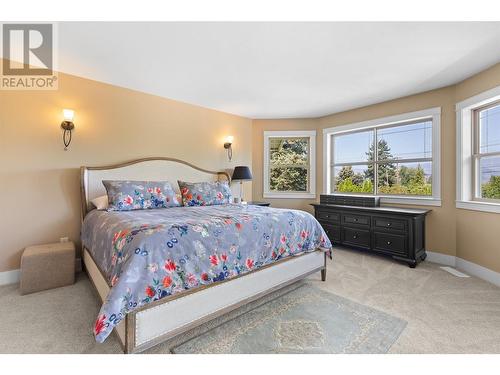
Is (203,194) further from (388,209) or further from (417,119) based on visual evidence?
(417,119)

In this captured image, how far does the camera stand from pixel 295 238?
2480 millimetres

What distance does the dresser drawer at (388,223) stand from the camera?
3297mm

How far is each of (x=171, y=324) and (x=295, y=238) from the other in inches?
54.5

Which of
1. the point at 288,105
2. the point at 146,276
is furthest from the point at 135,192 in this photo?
the point at 288,105

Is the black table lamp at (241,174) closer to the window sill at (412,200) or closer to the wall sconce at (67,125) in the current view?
the window sill at (412,200)

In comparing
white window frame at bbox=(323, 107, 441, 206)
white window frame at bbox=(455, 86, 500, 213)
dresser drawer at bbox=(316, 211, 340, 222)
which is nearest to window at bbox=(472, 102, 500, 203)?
white window frame at bbox=(455, 86, 500, 213)

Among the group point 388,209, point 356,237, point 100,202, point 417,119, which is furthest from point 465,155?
point 100,202

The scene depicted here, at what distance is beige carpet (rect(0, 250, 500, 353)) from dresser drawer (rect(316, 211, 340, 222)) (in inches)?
40.8

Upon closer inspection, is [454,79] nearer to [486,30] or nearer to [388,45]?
[486,30]

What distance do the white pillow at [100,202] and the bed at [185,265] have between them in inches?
8.0

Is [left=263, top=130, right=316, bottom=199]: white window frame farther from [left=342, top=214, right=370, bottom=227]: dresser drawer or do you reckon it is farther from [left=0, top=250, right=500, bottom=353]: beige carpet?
[left=0, top=250, right=500, bottom=353]: beige carpet

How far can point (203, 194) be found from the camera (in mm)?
3381

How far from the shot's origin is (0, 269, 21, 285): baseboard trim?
2.62 meters

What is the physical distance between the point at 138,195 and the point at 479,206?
13.7 ft
